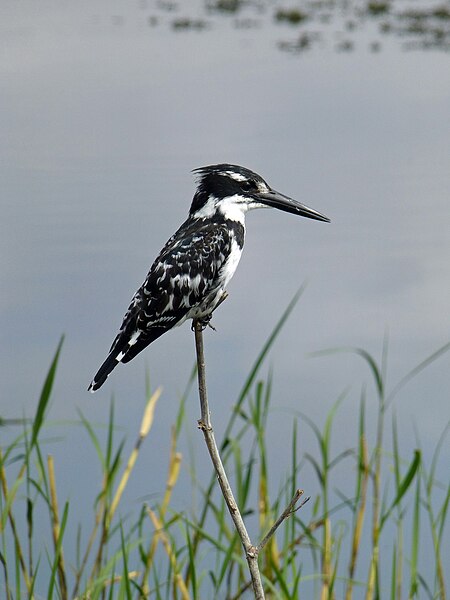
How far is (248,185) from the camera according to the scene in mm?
2945

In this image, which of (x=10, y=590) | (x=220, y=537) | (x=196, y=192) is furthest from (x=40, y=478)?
(x=196, y=192)

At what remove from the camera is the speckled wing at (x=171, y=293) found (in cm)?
274

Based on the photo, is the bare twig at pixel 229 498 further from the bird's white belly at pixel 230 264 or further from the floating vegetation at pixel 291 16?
the floating vegetation at pixel 291 16

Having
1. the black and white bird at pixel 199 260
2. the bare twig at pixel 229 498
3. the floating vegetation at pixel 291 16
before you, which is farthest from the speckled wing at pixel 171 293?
the floating vegetation at pixel 291 16

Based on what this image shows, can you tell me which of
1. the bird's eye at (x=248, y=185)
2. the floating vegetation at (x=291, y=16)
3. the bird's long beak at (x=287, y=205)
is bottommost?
the bird's long beak at (x=287, y=205)

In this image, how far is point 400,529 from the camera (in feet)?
11.3

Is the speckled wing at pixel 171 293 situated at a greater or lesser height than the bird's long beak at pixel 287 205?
lesser

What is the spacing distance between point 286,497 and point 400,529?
20.3 inches

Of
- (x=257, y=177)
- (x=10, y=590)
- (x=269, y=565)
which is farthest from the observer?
(x=269, y=565)

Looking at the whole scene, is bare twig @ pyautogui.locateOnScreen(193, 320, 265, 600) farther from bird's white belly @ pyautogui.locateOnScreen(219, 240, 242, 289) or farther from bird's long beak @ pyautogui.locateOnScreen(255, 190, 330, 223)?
bird's long beak @ pyautogui.locateOnScreen(255, 190, 330, 223)

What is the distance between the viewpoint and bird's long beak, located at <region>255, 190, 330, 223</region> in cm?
291

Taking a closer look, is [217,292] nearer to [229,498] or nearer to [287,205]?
[287,205]

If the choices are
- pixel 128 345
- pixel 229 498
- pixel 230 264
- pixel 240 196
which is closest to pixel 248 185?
pixel 240 196

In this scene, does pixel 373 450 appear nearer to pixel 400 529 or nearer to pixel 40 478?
pixel 400 529
